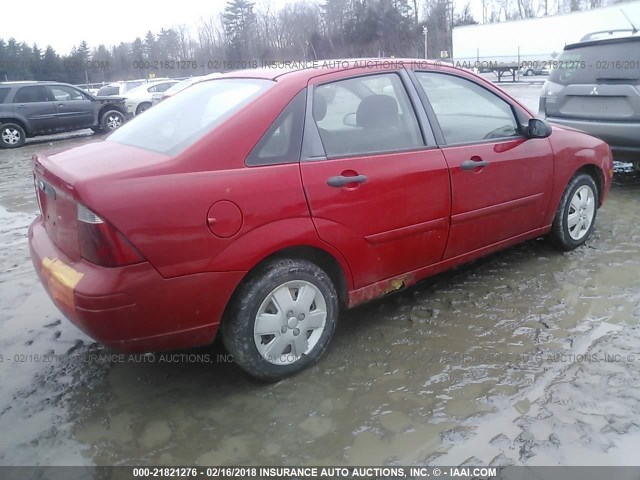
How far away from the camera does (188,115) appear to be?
291 centimetres

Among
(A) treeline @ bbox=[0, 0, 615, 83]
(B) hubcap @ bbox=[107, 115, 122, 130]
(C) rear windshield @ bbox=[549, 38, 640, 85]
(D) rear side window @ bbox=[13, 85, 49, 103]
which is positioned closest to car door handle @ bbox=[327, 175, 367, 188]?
(C) rear windshield @ bbox=[549, 38, 640, 85]

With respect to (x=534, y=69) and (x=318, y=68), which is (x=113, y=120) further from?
(x=534, y=69)

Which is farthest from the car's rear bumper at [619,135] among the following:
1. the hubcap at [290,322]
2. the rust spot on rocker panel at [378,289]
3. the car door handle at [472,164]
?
the hubcap at [290,322]

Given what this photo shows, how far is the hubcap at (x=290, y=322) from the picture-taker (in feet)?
8.56

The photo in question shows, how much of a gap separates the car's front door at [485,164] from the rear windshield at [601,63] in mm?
2406

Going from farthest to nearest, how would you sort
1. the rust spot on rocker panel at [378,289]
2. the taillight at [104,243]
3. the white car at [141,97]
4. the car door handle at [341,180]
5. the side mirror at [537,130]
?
the white car at [141,97], the side mirror at [537,130], the rust spot on rocker panel at [378,289], the car door handle at [341,180], the taillight at [104,243]

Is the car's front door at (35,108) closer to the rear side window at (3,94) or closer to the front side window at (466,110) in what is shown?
the rear side window at (3,94)

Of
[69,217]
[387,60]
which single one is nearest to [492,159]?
[387,60]

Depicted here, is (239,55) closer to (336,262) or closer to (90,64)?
(90,64)

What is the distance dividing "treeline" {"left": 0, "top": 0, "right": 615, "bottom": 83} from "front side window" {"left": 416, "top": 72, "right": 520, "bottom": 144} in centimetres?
2262

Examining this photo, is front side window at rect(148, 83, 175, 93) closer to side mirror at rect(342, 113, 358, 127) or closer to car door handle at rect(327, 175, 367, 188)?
side mirror at rect(342, 113, 358, 127)

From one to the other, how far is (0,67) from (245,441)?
44685mm

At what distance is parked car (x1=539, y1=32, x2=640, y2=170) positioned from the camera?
211 inches

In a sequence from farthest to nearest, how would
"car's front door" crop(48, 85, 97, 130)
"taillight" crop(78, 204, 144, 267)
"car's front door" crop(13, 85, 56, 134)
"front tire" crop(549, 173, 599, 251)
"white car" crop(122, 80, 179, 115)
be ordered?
"white car" crop(122, 80, 179, 115) → "car's front door" crop(48, 85, 97, 130) → "car's front door" crop(13, 85, 56, 134) → "front tire" crop(549, 173, 599, 251) → "taillight" crop(78, 204, 144, 267)
